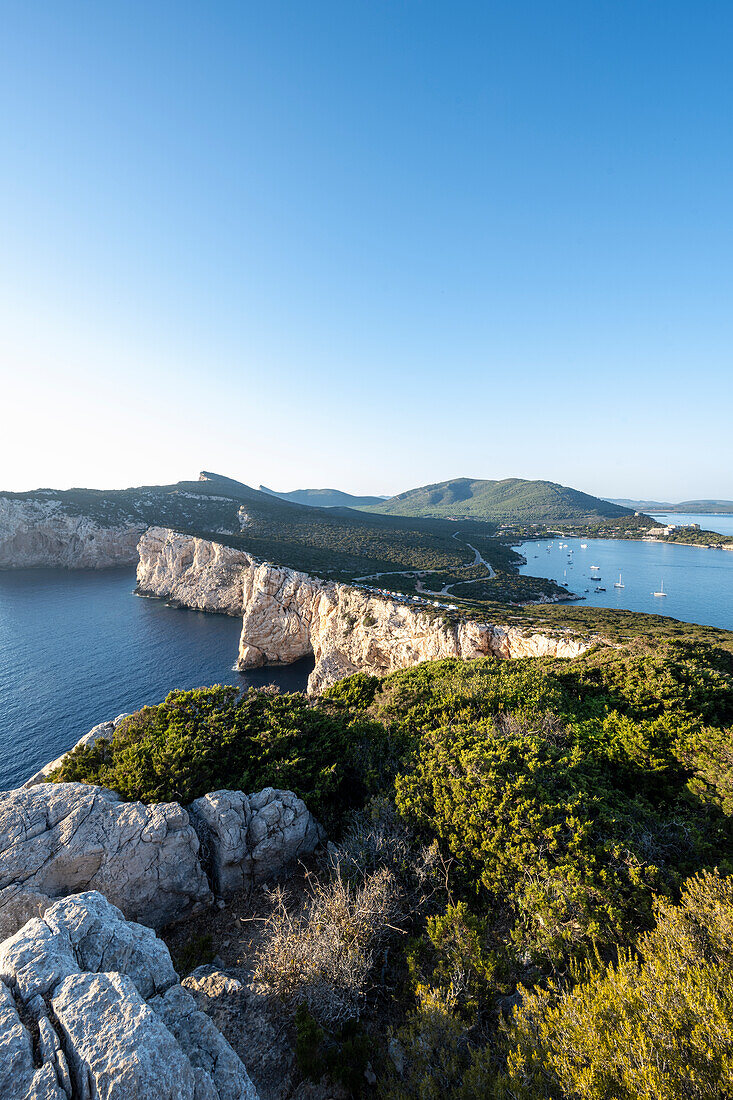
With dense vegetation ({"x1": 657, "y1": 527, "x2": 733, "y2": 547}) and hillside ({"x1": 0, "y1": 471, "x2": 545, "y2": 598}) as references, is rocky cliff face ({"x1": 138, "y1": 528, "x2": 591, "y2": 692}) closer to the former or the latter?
hillside ({"x1": 0, "y1": 471, "x2": 545, "y2": 598})

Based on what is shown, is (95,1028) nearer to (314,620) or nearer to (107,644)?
(314,620)

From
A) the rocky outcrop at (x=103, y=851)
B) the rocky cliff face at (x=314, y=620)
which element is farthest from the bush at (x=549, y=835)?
the rocky cliff face at (x=314, y=620)

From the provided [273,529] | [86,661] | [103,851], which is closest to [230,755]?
[103,851]

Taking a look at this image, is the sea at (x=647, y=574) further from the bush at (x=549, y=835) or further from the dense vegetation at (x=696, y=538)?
the bush at (x=549, y=835)

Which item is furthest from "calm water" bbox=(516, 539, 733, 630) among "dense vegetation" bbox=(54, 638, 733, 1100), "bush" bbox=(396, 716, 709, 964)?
"bush" bbox=(396, 716, 709, 964)

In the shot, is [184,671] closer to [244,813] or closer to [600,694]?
[244,813]

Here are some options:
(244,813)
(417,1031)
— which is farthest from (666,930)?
(244,813)
